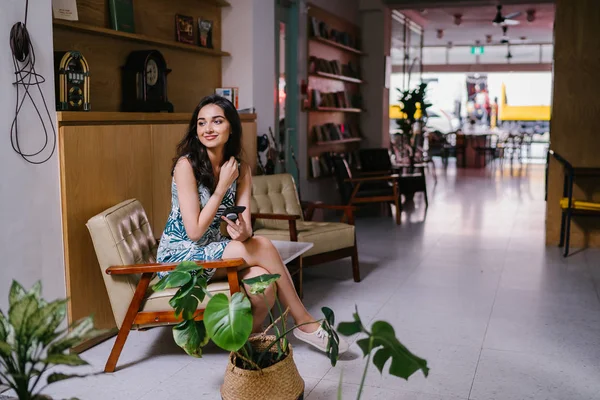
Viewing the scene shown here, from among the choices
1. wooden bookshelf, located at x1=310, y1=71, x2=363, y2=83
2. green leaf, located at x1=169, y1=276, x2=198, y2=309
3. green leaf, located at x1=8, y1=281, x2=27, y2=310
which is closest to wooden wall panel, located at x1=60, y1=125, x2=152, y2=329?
green leaf, located at x1=169, y1=276, x2=198, y2=309

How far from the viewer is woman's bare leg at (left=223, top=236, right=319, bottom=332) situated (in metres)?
3.38

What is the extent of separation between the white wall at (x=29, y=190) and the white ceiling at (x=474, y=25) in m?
8.93

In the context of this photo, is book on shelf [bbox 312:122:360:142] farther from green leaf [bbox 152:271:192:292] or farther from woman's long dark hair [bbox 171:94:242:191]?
green leaf [bbox 152:271:192:292]

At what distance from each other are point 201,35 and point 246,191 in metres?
2.28

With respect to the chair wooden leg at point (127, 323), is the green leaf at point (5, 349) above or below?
above

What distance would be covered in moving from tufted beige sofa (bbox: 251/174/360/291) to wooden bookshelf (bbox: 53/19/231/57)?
3.86ft

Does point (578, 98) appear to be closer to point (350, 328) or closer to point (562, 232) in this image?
point (562, 232)

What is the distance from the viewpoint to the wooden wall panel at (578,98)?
6410mm

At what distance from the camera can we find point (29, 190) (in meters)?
3.24

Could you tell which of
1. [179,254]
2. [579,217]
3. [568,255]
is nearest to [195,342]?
[179,254]

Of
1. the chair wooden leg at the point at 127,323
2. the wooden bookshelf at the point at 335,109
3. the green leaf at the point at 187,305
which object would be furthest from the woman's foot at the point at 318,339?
the wooden bookshelf at the point at 335,109

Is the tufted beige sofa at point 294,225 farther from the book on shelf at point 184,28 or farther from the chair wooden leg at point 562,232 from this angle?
the chair wooden leg at point 562,232

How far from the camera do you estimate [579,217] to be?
6.60m

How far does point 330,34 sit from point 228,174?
18.4 ft
